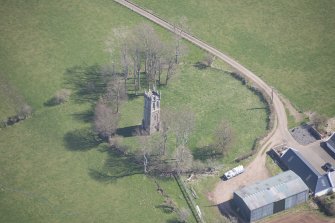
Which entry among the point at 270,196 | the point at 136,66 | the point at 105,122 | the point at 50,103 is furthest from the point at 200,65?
the point at 270,196

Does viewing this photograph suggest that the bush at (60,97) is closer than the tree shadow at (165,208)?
No

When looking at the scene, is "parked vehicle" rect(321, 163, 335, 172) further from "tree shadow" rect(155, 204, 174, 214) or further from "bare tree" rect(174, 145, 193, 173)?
"tree shadow" rect(155, 204, 174, 214)

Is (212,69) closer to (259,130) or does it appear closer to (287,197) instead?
(259,130)

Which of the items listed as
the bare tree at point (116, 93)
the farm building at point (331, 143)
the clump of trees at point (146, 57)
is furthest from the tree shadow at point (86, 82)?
the farm building at point (331, 143)

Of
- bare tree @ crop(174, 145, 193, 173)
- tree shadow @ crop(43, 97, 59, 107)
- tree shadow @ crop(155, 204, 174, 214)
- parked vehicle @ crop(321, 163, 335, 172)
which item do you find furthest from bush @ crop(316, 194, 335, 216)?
tree shadow @ crop(43, 97, 59, 107)

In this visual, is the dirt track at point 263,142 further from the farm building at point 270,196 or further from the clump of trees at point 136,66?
the clump of trees at point 136,66

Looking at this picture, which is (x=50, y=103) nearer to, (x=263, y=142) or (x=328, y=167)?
(x=263, y=142)
